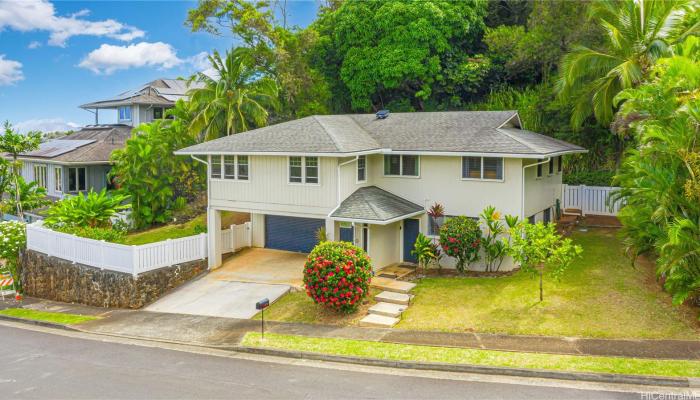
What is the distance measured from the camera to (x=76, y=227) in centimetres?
2514

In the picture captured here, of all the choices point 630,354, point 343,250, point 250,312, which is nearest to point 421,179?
point 343,250

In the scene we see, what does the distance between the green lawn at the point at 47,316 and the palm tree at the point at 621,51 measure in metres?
22.1

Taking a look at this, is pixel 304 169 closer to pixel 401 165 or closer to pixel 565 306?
pixel 401 165

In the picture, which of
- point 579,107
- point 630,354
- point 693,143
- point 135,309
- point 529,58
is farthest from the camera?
point 529,58

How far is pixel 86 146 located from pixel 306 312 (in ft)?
85.1

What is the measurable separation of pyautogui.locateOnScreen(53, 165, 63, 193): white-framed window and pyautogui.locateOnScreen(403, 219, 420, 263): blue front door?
2420cm

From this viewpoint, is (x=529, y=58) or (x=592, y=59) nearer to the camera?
(x=592, y=59)

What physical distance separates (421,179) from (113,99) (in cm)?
3325

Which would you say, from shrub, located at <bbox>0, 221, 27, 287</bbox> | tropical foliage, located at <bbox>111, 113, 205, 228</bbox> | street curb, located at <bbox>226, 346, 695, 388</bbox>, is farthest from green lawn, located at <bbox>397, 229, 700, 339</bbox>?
shrub, located at <bbox>0, 221, 27, 287</bbox>

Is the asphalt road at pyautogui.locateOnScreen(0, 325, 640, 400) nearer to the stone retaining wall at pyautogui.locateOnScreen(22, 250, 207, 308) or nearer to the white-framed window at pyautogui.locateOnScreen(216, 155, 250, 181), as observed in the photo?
the stone retaining wall at pyautogui.locateOnScreen(22, 250, 207, 308)

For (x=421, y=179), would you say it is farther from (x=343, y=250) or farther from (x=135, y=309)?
(x=135, y=309)

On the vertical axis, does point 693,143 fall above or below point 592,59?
below

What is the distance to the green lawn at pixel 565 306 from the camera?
1462 cm

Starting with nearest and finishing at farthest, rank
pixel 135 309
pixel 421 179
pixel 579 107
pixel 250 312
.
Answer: pixel 250 312 < pixel 135 309 < pixel 421 179 < pixel 579 107
